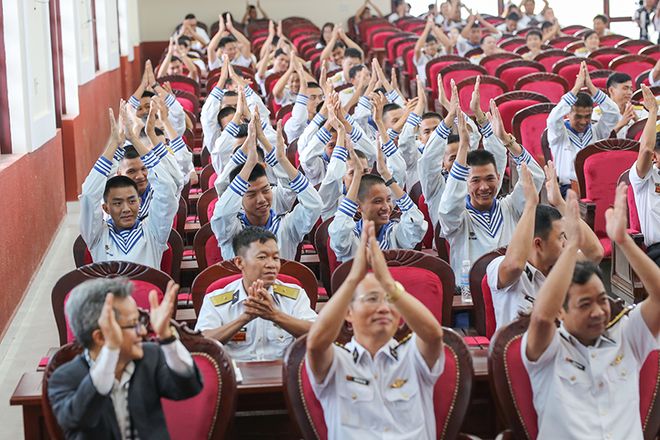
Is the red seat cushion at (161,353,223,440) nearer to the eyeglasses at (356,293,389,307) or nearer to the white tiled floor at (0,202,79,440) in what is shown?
the eyeglasses at (356,293,389,307)

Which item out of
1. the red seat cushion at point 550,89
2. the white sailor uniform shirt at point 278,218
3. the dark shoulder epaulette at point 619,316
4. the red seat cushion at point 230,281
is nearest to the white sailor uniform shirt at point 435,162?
the white sailor uniform shirt at point 278,218

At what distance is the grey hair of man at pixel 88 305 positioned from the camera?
6.10ft

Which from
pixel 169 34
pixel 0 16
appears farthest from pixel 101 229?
pixel 169 34

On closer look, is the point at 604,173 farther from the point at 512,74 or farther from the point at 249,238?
the point at 512,74

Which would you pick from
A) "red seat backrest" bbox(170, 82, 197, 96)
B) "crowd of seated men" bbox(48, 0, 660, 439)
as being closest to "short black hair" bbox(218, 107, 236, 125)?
"crowd of seated men" bbox(48, 0, 660, 439)

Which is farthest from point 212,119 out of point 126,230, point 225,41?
point 225,41

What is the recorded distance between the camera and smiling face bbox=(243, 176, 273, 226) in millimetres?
3453

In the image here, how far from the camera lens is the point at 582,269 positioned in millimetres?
2121

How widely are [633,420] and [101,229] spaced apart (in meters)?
2.37

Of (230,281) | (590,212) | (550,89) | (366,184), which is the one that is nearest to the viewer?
(230,281)

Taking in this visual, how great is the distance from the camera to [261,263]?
270 cm

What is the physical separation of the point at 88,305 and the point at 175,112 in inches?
175

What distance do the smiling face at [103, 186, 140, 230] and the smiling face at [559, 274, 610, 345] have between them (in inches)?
81.6

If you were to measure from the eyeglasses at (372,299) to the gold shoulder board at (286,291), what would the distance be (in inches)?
27.2
